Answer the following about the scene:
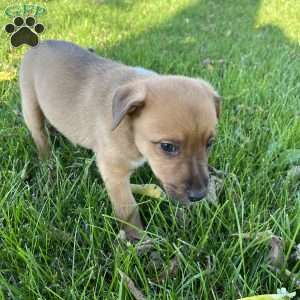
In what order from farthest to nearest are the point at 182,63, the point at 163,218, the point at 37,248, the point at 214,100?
the point at 182,63 < the point at 214,100 < the point at 163,218 < the point at 37,248

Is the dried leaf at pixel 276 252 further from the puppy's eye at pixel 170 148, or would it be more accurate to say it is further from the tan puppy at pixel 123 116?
the puppy's eye at pixel 170 148

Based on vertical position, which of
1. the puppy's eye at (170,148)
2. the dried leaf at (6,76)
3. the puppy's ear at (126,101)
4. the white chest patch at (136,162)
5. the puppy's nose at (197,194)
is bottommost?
the dried leaf at (6,76)

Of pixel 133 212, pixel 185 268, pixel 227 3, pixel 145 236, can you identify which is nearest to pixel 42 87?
pixel 133 212

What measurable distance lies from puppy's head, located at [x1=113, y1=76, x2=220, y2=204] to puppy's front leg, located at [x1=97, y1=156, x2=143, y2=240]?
0.81ft

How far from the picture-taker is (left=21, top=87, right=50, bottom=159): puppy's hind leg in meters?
3.13

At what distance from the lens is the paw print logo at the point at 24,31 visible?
3.24 metres

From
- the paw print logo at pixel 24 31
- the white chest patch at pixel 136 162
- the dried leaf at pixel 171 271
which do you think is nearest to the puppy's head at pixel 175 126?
the white chest patch at pixel 136 162

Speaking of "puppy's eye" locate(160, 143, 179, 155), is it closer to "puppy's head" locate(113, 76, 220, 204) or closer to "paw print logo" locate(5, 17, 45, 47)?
"puppy's head" locate(113, 76, 220, 204)

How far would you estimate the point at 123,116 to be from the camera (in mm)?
2150

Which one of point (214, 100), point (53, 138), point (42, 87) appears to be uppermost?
point (214, 100)

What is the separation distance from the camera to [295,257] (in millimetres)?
2049

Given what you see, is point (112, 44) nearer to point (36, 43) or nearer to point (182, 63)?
point (182, 63)

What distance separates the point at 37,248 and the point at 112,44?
3.68 m

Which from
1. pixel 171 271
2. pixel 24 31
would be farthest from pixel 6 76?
pixel 171 271
